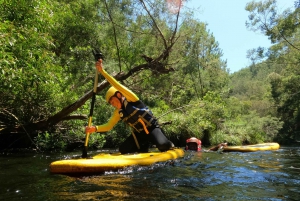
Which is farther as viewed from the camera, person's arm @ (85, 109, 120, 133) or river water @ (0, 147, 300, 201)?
person's arm @ (85, 109, 120, 133)

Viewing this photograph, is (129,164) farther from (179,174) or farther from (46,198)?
(46,198)

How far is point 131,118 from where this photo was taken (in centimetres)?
509

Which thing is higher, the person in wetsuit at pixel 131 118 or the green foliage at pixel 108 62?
the green foliage at pixel 108 62

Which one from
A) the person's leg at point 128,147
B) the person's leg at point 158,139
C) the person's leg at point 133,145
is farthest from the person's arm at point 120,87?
the person's leg at point 128,147

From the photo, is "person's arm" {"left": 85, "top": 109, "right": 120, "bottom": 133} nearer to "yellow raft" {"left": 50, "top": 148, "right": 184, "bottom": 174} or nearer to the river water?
"yellow raft" {"left": 50, "top": 148, "right": 184, "bottom": 174}

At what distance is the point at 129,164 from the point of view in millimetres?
4145

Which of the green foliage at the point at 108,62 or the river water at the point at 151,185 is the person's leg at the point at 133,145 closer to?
the river water at the point at 151,185

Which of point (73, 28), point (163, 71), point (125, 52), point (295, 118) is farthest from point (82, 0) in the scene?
point (295, 118)

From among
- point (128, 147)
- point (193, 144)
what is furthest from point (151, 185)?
point (193, 144)

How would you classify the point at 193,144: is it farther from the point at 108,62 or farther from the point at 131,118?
the point at 108,62

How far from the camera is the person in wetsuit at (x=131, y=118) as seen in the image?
16.2 feet

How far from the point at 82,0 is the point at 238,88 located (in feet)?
174

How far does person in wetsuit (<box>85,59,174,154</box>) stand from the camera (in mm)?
4936

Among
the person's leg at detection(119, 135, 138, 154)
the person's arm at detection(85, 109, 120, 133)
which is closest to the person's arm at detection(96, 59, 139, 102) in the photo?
the person's arm at detection(85, 109, 120, 133)
